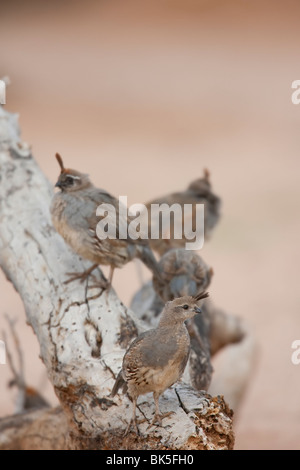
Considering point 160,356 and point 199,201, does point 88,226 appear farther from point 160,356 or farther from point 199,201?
point 199,201

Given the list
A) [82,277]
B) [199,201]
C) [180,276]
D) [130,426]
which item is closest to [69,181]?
[82,277]

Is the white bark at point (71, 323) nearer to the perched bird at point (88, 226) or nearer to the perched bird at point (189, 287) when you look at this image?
the perched bird at point (88, 226)

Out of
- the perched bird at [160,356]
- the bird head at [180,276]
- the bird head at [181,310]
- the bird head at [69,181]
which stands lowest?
the perched bird at [160,356]

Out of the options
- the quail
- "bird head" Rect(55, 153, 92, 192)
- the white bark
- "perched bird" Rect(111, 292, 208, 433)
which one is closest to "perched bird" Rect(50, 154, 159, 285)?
"bird head" Rect(55, 153, 92, 192)

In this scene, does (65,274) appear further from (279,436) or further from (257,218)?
(257,218)

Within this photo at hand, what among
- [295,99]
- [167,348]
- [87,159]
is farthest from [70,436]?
[295,99]

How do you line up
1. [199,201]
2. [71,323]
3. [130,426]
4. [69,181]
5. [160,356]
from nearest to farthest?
[160,356], [130,426], [71,323], [69,181], [199,201]

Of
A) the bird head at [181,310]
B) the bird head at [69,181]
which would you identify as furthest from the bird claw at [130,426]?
the bird head at [69,181]
